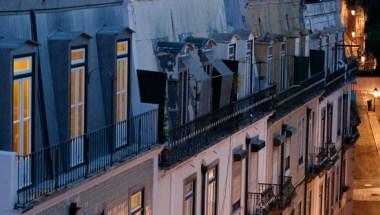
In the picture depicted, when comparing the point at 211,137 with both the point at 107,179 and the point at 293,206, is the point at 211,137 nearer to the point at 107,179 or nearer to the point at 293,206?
the point at 107,179

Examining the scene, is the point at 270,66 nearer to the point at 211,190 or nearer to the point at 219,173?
the point at 219,173

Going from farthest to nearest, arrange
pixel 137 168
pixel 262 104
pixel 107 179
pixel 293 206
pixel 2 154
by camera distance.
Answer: pixel 293 206
pixel 262 104
pixel 137 168
pixel 107 179
pixel 2 154

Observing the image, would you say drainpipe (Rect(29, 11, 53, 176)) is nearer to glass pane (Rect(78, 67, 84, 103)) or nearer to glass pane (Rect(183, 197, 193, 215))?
glass pane (Rect(78, 67, 84, 103))

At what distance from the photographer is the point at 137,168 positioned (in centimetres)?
2095

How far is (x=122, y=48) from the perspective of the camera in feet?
68.2

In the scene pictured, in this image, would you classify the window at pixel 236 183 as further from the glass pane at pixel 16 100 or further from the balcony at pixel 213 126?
the glass pane at pixel 16 100

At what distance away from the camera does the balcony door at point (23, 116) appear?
54.5 feet

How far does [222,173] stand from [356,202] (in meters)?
29.2

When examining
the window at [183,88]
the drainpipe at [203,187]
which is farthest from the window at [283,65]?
the window at [183,88]

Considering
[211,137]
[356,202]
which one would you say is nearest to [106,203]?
[211,137]

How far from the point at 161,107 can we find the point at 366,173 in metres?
41.6

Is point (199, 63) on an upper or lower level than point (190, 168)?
upper

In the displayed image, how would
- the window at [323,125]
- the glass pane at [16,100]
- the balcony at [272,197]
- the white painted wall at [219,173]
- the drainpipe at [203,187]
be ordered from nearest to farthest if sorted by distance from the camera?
the glass pane at [16,100] < the white painted wall at [219,173] < the drainpipe at [203,187] < the balcony at [272,197] < the window at [323,125]

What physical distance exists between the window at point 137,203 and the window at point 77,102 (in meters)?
2.24
